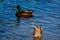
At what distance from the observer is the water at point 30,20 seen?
1610 centimetres

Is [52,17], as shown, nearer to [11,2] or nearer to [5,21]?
[5,21]

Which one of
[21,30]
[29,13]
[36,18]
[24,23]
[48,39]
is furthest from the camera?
[29,13]

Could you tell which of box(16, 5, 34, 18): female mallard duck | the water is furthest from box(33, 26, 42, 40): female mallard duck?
box(16, 5, 34, 18): female mallard duck

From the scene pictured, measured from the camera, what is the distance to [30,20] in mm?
20625

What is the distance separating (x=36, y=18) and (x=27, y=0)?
8754 millimetres

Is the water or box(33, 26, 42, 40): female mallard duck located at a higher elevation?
box(33, 26, 42, 40): female mallard duck

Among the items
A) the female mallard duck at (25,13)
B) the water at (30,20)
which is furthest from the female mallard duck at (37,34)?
the female mallard duck at (25,13)

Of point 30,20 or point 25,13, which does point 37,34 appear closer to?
point 30,20

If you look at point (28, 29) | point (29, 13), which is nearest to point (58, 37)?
point (28, 29)

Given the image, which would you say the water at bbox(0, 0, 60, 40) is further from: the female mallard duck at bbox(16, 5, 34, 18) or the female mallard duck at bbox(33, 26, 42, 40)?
the female mallard duck at bbox(33, 26, 42, 40)

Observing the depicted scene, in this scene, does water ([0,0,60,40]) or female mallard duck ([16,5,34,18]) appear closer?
water ([0,0,60,40])

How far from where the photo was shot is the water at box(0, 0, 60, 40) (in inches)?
634

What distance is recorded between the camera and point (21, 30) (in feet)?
56.2

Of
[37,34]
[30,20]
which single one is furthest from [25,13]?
[37,34]
